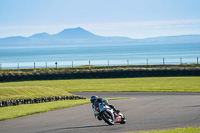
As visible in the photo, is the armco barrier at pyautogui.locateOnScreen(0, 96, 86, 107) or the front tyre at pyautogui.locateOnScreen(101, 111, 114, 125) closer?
the front tyre at pyautogui.locateOnScreen(101, 111, 114, 125)

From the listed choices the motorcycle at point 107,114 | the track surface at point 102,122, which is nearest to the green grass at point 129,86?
the track surface at point 102,122

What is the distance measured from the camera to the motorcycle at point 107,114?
619 inches

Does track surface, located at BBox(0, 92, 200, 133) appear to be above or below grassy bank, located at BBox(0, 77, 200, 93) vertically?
below

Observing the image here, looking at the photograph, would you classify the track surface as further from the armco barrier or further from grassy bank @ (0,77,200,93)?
grassy bank @ (0,77,200,93)

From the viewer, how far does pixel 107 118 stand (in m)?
16.0

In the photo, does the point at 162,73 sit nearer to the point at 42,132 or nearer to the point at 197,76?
the point at 197,76

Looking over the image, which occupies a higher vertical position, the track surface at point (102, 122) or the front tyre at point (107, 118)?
the front tyre at point (107, 118)

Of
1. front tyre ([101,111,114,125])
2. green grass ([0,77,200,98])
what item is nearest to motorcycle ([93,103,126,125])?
Answer: front tyre ([101,111,114,125])

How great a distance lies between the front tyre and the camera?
621 inches

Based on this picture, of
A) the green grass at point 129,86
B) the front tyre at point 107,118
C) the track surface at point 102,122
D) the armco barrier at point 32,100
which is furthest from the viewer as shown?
the green grass at point 129,86

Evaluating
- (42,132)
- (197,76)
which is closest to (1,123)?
(42,132)

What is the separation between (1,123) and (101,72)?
3812 cm

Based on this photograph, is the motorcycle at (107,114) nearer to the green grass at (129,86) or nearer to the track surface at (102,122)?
the track surface at (102,122)

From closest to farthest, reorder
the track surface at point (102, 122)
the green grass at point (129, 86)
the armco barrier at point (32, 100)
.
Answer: the track surface at point (102, 122) → the armco barrier at point (32, 100) → the green grass at point (129, 86)
